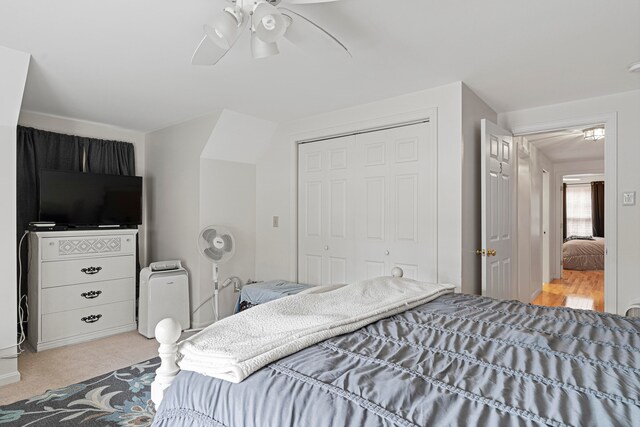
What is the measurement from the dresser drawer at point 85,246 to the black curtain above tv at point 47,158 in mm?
521

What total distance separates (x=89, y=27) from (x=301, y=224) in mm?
2629

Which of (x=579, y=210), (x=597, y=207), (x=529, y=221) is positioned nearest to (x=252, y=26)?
(x=529, y=221)

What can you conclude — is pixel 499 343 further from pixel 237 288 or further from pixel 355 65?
pixel 237 288

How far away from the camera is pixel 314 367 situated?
3.92 ft

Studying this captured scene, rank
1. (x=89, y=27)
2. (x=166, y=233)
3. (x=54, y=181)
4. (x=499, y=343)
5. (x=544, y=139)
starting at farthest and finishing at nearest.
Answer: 1. (x=544, y=139)
2. (x=166, y=233)
3. (x=54, y=181)
4. (x=89, y=27)
5. (x=499, y=343)

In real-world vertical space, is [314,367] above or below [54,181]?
below

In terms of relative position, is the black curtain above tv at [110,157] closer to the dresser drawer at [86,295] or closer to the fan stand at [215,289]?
the dresser drawer at [86,295]

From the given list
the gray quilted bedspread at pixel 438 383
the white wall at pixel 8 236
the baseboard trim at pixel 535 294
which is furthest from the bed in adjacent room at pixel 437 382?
the baseboard trim at pixel 535 294

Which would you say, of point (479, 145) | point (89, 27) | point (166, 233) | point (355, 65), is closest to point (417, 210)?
point (479, 145)

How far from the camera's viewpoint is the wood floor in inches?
202

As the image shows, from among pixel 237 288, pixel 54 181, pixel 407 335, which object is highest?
pixel 54 181

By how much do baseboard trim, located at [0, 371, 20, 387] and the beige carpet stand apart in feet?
0.12

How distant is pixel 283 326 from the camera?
148 centimetres

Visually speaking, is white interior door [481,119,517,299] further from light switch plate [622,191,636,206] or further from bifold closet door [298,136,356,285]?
bifold closet door [298,136,356,285]
